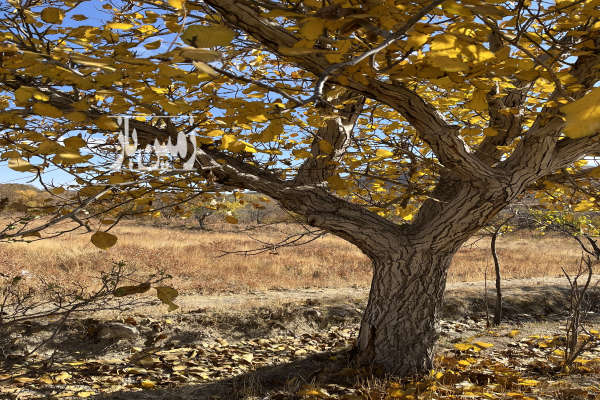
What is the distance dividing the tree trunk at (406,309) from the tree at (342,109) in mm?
12

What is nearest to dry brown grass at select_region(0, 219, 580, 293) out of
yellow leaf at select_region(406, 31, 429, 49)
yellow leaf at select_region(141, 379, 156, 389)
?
yellow leaf at select_region(141, 379, 156, 389)

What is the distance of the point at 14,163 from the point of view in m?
1.46

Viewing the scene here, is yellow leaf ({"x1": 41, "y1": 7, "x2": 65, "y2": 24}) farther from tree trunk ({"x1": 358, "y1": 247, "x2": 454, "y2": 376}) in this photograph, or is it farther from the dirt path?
the dirt path

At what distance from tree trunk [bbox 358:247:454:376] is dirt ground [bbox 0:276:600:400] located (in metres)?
0.34

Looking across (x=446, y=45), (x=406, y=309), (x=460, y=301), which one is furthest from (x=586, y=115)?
(x=460, y=301)

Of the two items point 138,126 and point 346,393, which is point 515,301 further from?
point 138,126

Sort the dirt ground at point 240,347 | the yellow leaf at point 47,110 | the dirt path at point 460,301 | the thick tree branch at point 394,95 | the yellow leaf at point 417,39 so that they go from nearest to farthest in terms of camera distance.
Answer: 1. the yellow leaf at point 417,39
2. the yellow leaf at point 47,110
3. the thick tree branch at point 394,95
4. the dirt ground at point 240,347
5. the dirt path at point 460,301

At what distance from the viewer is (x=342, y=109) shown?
374 centimetres

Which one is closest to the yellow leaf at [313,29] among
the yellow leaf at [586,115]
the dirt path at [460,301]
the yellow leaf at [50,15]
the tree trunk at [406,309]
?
the yellow leaf at [586,115]

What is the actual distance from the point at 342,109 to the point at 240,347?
128 inches

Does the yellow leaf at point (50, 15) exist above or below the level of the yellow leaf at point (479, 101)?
above

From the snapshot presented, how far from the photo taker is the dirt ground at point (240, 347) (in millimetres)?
3270

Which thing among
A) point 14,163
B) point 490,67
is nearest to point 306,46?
point 490,67

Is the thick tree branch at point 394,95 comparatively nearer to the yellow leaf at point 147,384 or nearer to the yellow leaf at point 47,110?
the yellow leaf at point 47,110
